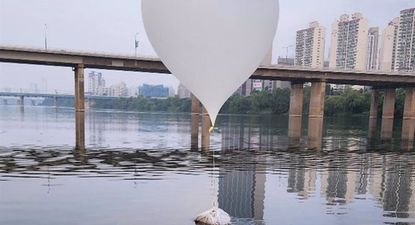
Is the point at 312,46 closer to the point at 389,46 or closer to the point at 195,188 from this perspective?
the point at 389,46

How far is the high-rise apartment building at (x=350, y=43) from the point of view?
489 feet

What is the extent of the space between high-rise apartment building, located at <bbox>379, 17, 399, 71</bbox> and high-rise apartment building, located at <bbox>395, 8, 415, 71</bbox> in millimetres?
2286

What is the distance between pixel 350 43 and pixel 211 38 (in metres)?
158

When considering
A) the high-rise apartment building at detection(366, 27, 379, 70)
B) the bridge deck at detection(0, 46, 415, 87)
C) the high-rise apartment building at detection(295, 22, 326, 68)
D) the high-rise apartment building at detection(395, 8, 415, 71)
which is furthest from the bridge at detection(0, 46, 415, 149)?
the high-rise apartment building at detection(366, 27, 379, 70)

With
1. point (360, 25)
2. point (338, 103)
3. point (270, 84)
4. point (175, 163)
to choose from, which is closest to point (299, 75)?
point (338, 103)

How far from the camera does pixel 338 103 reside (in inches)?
4377

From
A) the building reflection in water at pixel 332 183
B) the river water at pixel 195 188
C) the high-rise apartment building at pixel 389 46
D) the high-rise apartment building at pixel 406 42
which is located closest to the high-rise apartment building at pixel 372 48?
the high-rise apartment building at pixel 389 46

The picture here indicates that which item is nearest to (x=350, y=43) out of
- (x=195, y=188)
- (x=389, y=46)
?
(x=389, y=46)

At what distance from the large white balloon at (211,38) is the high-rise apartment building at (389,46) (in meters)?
140

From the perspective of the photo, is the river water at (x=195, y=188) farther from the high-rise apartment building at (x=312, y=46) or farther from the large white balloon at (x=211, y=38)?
the high-rise apartment building at (x=312, y=46)

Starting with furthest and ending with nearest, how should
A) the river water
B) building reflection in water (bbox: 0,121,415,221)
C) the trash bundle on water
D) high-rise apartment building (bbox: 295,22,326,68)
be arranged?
high-rise apartment building (bbox: 295,22,326,68), building reflection in water (bbox: 0,121,415,221), the river water, the trash bundle on water

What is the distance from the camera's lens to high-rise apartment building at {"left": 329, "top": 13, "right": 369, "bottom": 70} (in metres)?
149

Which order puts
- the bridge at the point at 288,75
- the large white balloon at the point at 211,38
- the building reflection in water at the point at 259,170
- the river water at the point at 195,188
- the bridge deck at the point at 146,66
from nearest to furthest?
the large white balloon at the point at 211,38, the river water at the point at 195,188, the building reflection in water at the point at 259,170, the bridge deck at the point at 146,66, the bridge at the point at 288,75

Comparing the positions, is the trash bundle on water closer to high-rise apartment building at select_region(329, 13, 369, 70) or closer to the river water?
the river water
